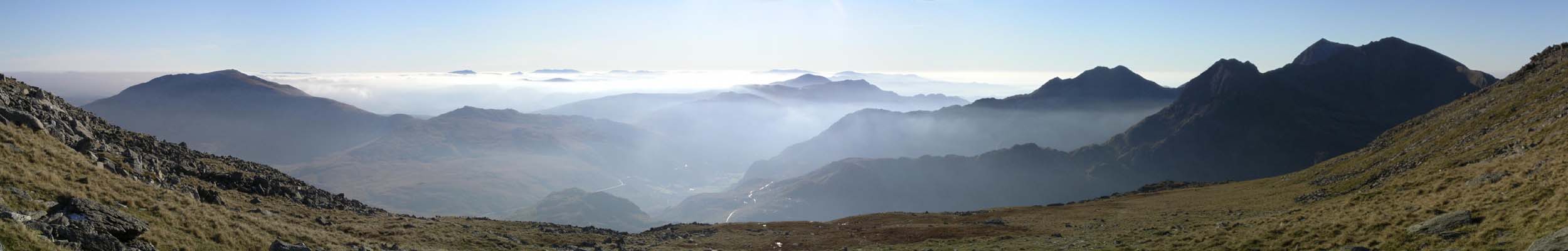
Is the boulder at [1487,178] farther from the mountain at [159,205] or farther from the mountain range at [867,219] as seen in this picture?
the mountain at [159,205]

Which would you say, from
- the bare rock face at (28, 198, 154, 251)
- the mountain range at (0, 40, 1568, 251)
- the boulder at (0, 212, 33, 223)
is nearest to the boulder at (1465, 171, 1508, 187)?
the mountain range at (0, 40, 1568, 251)

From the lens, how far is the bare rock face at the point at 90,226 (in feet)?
70.9

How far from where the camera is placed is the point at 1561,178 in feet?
94.3

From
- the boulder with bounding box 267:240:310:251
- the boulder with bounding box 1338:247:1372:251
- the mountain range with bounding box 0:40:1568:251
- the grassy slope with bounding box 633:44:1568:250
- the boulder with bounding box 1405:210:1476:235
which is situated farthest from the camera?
the grassy slope with bounding box 633:44:1568:250

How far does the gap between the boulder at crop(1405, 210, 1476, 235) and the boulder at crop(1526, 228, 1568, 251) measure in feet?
18.2

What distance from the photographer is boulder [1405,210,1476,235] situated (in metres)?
27.1

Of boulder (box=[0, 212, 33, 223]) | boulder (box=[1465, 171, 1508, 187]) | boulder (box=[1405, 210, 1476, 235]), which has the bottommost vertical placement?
boulder (box=[0, 212, 33, 223])

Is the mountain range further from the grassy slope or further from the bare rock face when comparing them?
the grassy slope

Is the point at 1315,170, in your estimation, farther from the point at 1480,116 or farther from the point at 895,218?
the point at 895,218

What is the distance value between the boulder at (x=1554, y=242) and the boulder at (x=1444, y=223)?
5544 millimetres

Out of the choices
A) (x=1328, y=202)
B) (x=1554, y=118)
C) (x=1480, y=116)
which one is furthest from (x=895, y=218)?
(x=1480, y=116)

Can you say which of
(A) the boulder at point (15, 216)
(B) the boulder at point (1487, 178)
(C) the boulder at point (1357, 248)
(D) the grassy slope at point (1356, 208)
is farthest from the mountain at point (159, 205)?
(B) the boulder at point (1487, 178)

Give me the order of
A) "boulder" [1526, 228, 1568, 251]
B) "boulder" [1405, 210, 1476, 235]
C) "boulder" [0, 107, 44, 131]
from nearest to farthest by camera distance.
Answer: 1. "boulder" [1526, 228, 1568, 251]
2. "boulder" [1405, 210, 1476, 235]
3. "boulder" [0, 107, 44, 131]

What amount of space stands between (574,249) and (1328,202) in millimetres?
48583
